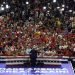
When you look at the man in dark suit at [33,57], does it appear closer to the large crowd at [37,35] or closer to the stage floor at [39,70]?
the stage floor at [39,70]

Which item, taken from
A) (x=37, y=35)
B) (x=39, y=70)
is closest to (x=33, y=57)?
(x=39, y=70)

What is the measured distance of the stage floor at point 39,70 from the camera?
31.0 ft

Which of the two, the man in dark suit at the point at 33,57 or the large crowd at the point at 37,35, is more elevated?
the large crowd at the point at 37,35

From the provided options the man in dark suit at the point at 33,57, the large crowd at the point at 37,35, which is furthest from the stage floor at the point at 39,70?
the large crowd at the point at 37,35

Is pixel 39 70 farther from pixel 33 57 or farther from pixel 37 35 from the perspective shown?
pixel 37 35

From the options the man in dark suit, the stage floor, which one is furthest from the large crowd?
the stage floor

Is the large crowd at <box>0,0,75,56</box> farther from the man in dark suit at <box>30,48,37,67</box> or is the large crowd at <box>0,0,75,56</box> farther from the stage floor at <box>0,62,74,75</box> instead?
the stage floor at <box>0,62,74,75</box>

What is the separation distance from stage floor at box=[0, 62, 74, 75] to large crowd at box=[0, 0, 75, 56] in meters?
3.09

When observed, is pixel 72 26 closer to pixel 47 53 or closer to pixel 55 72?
pixel 47 53

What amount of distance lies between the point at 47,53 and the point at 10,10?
573cm

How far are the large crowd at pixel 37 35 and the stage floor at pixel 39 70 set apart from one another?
3.09 meters

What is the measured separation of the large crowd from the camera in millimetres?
13773

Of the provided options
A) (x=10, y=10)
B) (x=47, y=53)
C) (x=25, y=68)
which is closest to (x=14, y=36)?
(x=47, y=53)

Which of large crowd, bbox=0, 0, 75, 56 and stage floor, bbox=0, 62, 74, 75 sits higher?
large crowd, bbox=0, 0, 75, 56
